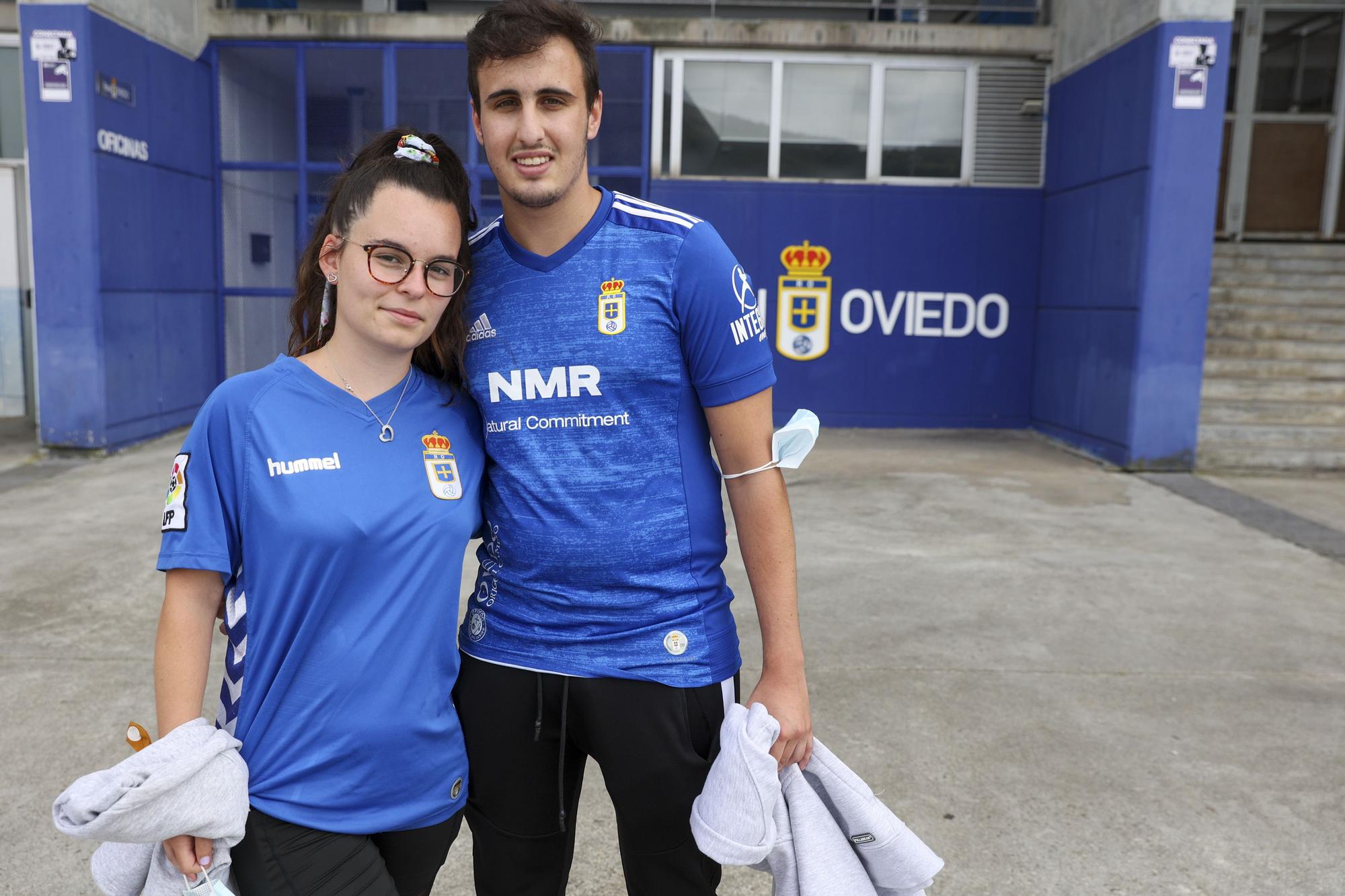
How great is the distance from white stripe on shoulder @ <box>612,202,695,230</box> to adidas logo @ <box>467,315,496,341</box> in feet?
0.92

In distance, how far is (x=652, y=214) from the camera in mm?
1757

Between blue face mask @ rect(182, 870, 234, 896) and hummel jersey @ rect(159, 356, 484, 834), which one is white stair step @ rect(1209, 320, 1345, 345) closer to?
hummel jersey @ rect(159, 356, 484, 834)

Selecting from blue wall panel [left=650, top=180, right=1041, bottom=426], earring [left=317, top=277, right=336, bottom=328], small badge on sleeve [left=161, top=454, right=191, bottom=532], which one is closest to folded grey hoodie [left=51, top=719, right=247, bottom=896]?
small badge on sleeve [left=161, top=454, right=191, bottom=532]

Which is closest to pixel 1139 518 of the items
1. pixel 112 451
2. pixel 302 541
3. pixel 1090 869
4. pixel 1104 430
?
pixel 1104 430

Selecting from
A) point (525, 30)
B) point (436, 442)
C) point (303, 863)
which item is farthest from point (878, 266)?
point (303, 863)

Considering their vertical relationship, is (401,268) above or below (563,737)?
above

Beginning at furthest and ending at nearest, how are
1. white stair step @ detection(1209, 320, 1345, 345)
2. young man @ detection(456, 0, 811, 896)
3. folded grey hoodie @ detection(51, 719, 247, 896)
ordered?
white stair step @ detection(1209, 320, 1345, 345) < young man @ detection(456, 0, 811, 896) < folded grey hoodie @ detection(51, 719, 247, 896)

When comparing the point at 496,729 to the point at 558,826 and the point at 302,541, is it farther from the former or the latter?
the point at 302,541

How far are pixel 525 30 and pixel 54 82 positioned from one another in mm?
8360

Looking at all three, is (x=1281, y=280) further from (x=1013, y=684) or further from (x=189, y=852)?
(x=189, y=852)

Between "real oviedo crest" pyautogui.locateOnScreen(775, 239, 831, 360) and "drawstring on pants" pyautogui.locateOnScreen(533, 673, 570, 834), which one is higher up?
"real oviedo crest" pyautogui.locateOnScreen(775, 239, 831, 360)

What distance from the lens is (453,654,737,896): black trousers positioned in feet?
5.65

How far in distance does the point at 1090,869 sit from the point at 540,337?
6.65 feet

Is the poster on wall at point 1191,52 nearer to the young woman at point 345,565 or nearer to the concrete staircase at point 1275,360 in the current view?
the concrete staircase at point 1275,360
